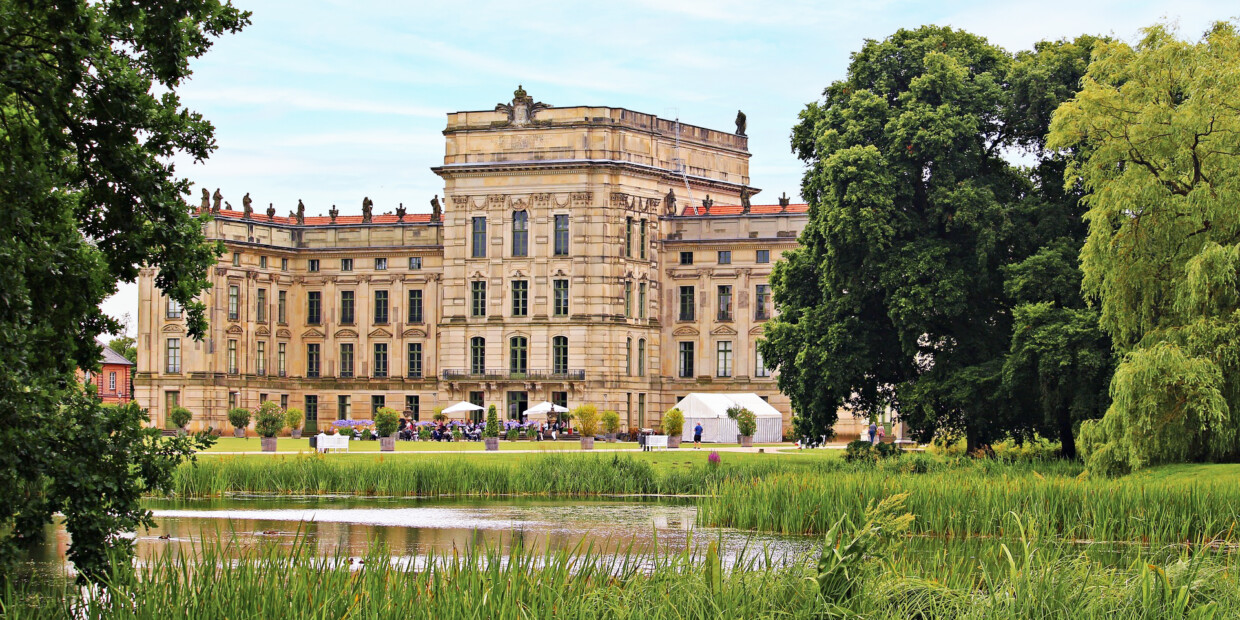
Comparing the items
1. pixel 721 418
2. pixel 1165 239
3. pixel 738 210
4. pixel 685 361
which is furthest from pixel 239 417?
pixel 1165 239

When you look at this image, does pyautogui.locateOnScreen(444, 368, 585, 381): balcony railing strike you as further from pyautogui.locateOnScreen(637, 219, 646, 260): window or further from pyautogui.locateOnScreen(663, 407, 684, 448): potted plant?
pyautogui.locateOnScreen(663, 407, 684, 448): potted plant

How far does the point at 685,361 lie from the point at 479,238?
10169mm

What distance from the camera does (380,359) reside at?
73250 mm

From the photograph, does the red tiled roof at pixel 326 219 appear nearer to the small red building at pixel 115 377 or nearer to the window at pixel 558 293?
the window at pixel 558 293

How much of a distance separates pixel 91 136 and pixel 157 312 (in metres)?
59.6

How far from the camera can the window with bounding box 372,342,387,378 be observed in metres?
73.1

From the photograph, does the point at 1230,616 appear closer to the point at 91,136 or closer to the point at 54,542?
the point at 91,136

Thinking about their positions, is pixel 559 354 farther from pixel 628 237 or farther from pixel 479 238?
pixel 479 238

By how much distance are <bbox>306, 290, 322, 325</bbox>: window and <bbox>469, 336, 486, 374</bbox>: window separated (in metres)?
8.94

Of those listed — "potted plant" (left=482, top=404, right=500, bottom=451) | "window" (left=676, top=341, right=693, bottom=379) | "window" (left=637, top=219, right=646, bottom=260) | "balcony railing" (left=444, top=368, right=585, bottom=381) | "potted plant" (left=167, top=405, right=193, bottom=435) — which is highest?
"window" (left=637, top=219, right=646, bottom=260)

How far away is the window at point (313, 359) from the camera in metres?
73.9

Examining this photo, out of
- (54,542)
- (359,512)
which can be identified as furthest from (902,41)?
(54,542)

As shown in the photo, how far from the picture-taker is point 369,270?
73.0 meters

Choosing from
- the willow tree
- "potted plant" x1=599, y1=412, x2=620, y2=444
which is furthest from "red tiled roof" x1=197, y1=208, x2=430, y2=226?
the willow tree
